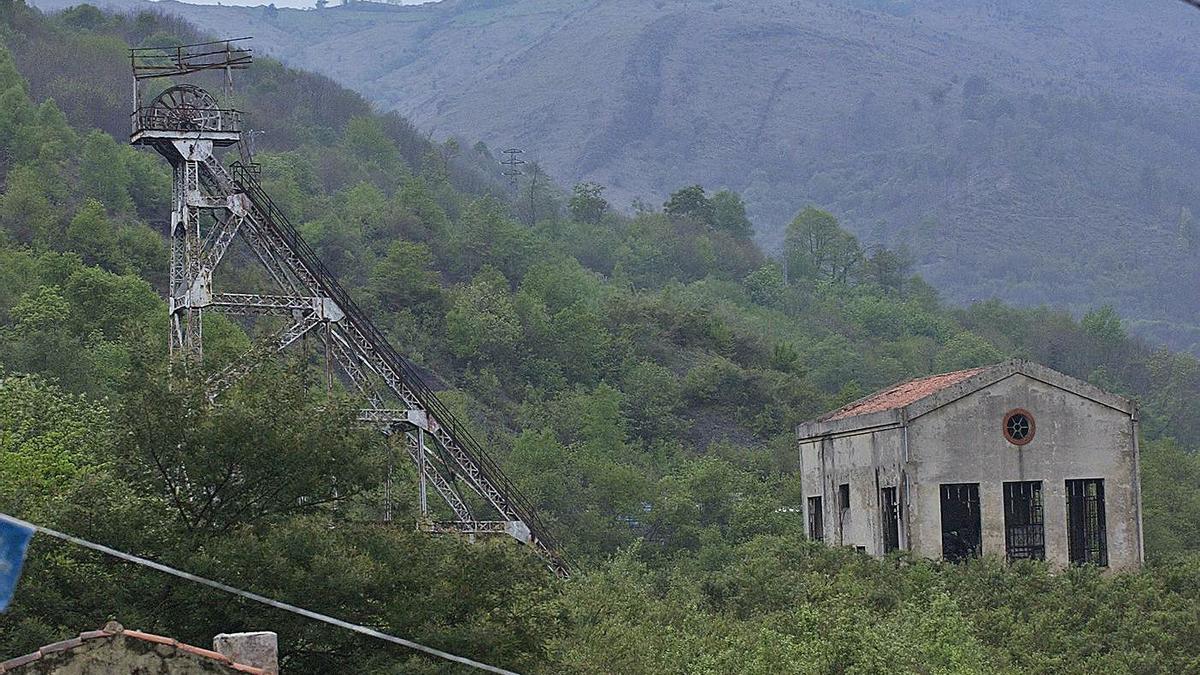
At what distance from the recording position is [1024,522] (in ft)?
166

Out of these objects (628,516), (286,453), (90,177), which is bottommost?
(628,516)

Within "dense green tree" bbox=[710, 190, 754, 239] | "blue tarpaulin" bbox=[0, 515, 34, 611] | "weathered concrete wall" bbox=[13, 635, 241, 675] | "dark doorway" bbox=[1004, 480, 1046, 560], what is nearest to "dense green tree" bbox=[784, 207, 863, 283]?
"dense green tree" bbox=[710, 190, 754, 239]

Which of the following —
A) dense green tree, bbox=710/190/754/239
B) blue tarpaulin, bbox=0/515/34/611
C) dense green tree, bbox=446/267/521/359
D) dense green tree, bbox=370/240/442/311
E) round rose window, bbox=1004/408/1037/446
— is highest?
dense green tree, bbox=710/190/754/239

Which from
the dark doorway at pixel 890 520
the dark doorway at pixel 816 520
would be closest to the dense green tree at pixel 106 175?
the dark doorway at pixel 816 520

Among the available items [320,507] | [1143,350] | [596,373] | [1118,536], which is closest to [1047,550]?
[1118,536]

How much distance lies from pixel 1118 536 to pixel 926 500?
19.2 feet

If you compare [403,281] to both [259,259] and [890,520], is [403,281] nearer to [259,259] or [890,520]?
[259,259]

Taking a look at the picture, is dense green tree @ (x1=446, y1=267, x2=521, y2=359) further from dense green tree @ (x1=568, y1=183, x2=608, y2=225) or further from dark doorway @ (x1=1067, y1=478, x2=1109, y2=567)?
dense green tree @ (x1=568, y1=183, x2=608, y2=225)

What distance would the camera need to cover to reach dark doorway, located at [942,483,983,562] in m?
50.0

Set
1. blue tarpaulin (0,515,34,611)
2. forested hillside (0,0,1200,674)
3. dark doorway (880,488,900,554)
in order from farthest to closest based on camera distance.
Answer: dark doorway (880,488,900,554) < forested hillside (0,0,1200,674) < blue tarpaulin (0,515,34,611)

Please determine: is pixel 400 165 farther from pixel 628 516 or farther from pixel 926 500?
pixel 926 500

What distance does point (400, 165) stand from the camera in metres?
165

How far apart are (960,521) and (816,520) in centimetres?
753

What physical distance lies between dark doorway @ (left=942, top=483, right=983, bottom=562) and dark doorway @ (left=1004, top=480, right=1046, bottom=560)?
2.85 feet
